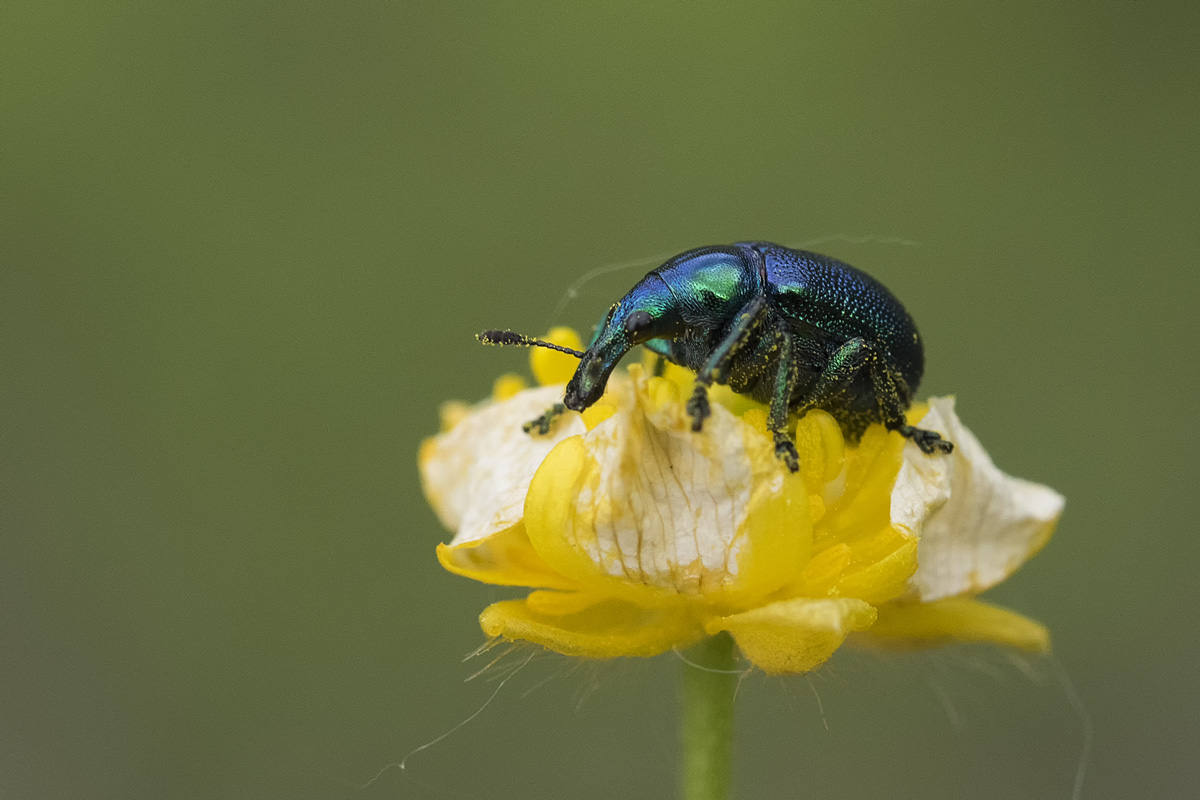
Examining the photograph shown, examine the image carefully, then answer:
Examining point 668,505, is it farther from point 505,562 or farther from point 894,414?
point 894,414

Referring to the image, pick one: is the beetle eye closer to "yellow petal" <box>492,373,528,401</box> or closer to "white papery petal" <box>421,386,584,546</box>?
"white papery petal" <box>421,386,584,546</box>

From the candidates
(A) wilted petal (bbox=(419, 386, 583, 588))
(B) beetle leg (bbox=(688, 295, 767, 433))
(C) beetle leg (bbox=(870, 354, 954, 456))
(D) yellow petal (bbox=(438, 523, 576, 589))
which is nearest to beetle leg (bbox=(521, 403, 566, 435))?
(A) wilted petal (bbox=(419, 386, 583, 588))

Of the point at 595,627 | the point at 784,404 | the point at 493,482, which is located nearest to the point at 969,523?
the point at 784,404

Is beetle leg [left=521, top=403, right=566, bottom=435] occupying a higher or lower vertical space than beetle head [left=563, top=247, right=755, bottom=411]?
lower

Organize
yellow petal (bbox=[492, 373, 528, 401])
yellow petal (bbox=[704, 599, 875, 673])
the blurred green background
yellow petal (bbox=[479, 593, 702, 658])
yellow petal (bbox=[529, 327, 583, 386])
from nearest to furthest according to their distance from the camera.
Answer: yellow petal (bbox=[704, 599, 875, 673]) → yellow petal (bbox=[479, 593, 702, 658]) → yellow petal (bbox=[529, 327, 583, 386]) → yellow petal (bbox=[492, 373, 528, 401]) → the blurred green background

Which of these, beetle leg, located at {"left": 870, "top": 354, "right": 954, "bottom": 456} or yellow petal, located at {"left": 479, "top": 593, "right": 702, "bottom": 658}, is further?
beetle leg, located at {"left": 870, "top": 354, "right": 954, "bottom": 456}

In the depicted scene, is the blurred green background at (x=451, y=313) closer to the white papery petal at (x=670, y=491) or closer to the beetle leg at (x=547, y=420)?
the beetle leg at (x=547, y=420)

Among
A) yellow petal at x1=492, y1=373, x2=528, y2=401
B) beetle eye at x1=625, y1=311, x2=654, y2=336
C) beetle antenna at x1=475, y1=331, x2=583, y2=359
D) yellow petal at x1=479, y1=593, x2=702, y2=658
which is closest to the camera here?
yellow petal at x1=479, y1=593, x2=702, y2=658
